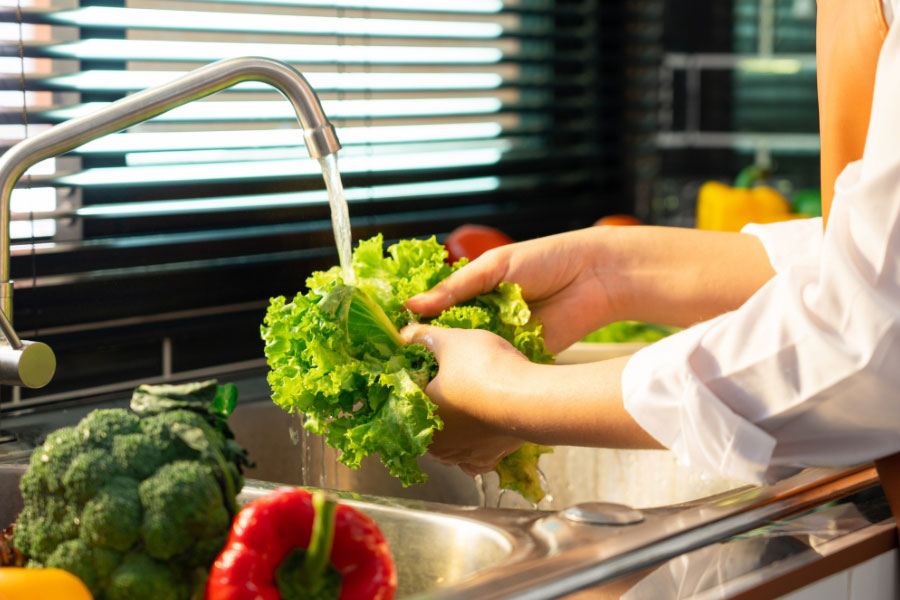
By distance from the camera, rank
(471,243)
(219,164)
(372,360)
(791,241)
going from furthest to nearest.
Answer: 1. (471,243)
2. (219,164)
3. (791,241)
4. (372,360)

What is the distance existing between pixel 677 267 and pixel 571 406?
1.46 feet

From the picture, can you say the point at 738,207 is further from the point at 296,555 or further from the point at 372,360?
the point at 296,555

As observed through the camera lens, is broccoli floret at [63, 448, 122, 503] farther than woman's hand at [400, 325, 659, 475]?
No

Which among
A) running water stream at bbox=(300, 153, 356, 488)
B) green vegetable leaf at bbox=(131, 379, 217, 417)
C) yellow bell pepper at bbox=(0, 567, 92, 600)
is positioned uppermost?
running water stream at bbox=(300, 153, 356, 488)

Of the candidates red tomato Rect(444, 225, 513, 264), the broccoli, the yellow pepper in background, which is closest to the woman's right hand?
red tomato Rect(444, 225, 513, 264)

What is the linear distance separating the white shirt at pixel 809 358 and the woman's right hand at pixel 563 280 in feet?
1.10

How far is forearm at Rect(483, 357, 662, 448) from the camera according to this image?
1.00 m

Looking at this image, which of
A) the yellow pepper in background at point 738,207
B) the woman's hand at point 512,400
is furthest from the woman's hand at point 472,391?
the yellow pepper in background at point 738,207

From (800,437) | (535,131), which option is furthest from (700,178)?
(800,437)

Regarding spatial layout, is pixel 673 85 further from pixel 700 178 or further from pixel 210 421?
pixel 210 421

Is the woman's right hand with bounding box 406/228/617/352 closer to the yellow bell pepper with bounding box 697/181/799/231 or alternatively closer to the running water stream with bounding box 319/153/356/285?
the running water stream with bounding box 319/153/356/285

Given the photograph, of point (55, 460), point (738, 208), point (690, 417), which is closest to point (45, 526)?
point (55, 460)

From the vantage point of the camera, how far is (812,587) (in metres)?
0.94

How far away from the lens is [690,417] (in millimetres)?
952
